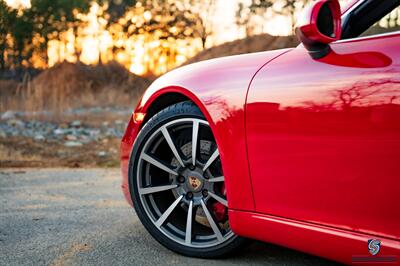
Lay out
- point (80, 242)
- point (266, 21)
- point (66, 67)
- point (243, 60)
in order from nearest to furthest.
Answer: point (243, 60) < point (80, 242) < point (266, 21) < point (66, 67)

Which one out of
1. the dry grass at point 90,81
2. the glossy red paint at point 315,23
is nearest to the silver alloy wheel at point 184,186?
the glossy red paint at point 315,23

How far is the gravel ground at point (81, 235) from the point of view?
269cm

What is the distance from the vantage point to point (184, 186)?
2783 mm

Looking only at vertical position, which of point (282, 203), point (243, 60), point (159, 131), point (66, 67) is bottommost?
point (66, 67)

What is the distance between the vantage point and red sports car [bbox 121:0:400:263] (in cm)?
196

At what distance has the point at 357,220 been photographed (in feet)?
6.66

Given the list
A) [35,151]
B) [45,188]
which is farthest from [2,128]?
[45,188]

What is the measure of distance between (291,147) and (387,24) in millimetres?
660

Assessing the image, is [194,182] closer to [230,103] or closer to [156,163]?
[156,163]

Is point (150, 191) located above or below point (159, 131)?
below

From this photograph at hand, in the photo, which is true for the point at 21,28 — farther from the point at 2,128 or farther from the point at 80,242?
the point at 80,242

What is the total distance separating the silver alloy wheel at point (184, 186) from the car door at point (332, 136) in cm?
34

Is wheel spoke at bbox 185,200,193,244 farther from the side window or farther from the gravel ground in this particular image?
the side window

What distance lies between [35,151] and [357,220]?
906 cm
